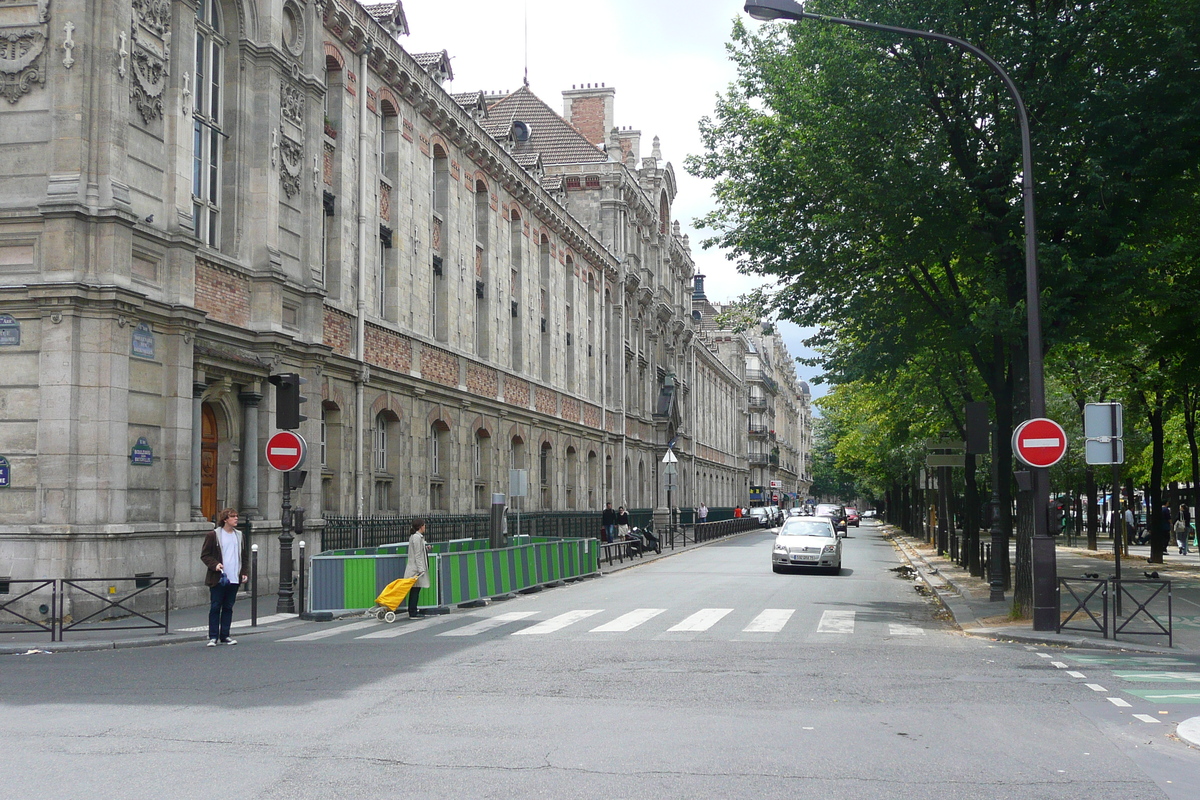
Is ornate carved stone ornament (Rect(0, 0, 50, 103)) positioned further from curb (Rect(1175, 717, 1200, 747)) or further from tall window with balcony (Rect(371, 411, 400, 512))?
curb (Rect(1175, 717, 1200, 747))

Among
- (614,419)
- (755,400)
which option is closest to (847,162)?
(614,419)

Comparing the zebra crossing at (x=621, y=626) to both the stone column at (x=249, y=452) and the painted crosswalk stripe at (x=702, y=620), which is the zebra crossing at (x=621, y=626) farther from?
the stone column at (x=249, y=452)

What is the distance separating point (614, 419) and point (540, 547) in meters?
31.1

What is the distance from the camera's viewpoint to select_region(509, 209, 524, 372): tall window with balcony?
4212 cm

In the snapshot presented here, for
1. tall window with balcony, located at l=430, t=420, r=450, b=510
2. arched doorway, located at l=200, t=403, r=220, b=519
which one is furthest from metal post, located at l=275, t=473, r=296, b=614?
tall window with balcony, located at l=430, t=420, r=450, b=510

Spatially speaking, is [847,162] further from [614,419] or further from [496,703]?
[614,419]

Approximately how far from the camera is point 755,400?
4961 inches

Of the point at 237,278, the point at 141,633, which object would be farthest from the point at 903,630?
the point at 237,278

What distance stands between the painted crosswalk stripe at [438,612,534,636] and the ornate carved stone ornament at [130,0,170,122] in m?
9.67

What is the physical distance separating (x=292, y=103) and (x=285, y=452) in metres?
8.81

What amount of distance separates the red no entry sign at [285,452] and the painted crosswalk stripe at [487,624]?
3.86 m

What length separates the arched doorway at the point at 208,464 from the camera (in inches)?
826

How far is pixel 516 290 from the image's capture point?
1674 inches

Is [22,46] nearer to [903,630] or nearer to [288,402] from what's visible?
[288,402]
